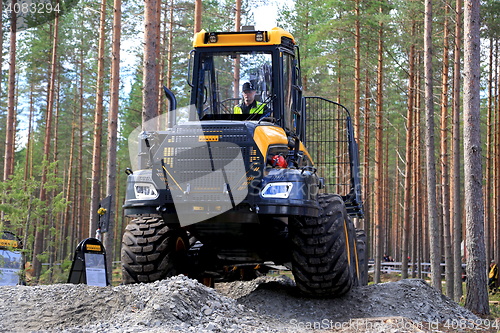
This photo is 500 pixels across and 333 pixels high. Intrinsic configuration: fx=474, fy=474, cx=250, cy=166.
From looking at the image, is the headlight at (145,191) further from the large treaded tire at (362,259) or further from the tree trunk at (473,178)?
the tree trunk at (473,178)

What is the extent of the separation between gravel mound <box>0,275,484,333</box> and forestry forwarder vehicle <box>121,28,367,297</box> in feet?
1.28

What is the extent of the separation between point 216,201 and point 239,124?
3.56 ft

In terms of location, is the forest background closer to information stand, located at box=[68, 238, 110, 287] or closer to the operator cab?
information stand, located at box=[68, 238, 110, 287]

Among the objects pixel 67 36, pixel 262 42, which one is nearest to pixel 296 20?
pixel 67 36

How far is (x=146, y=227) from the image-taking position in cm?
640

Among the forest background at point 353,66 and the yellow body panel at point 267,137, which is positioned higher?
→ the forest background at point 353,66

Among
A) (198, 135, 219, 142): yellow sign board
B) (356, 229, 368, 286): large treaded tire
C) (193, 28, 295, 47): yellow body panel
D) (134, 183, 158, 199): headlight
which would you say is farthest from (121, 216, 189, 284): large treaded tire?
(356, 229, 368, 286): large treaded tire

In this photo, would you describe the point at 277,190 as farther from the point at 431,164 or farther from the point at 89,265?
the point at 431,164

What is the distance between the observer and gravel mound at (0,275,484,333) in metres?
4.76

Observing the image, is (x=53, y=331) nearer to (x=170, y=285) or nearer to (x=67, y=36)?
(x=170, y=285)

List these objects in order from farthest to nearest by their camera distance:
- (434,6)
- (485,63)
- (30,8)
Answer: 1. (485,63)
2. (30,8)
3. (434,6)

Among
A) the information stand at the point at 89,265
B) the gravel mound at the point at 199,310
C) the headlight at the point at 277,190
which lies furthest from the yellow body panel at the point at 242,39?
the information stand at the point at 89,265

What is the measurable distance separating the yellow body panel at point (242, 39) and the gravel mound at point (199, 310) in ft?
11.7

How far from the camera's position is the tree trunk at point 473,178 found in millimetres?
9703
